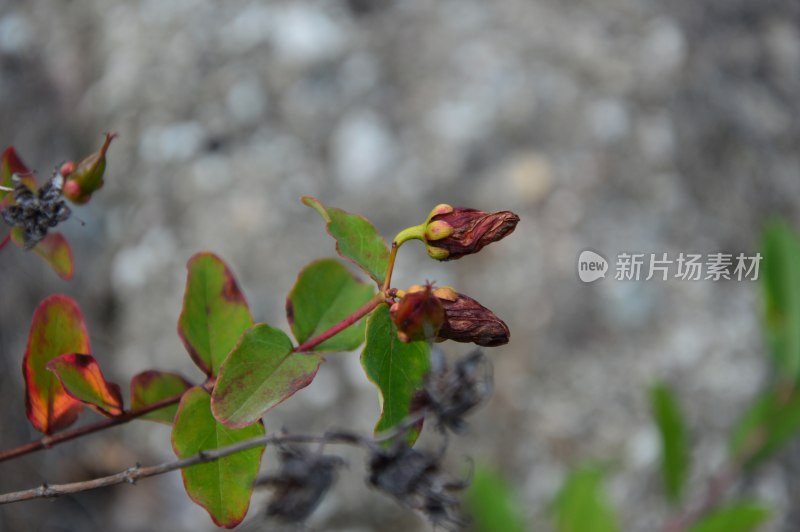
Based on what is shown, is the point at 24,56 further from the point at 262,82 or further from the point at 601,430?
the point at 601,430

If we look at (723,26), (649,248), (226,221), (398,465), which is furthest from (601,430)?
(398,465)

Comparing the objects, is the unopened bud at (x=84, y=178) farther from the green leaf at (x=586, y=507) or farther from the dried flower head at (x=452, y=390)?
the green leaf at (x=586, y=507)

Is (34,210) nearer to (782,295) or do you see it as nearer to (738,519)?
(738,519)

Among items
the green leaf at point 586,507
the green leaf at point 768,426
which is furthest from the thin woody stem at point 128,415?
the green leaf at point 768,426

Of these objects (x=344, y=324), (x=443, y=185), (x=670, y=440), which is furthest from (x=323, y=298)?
(x=443, y=185)

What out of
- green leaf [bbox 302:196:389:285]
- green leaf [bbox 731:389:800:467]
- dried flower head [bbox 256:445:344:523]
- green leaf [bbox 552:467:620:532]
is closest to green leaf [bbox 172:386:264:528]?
dried flower head [bbox 256:445:344:523]

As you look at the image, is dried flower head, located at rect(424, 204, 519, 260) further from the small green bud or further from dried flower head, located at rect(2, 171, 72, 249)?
dried flower head, located at rect(2, 171, 72, 249)
